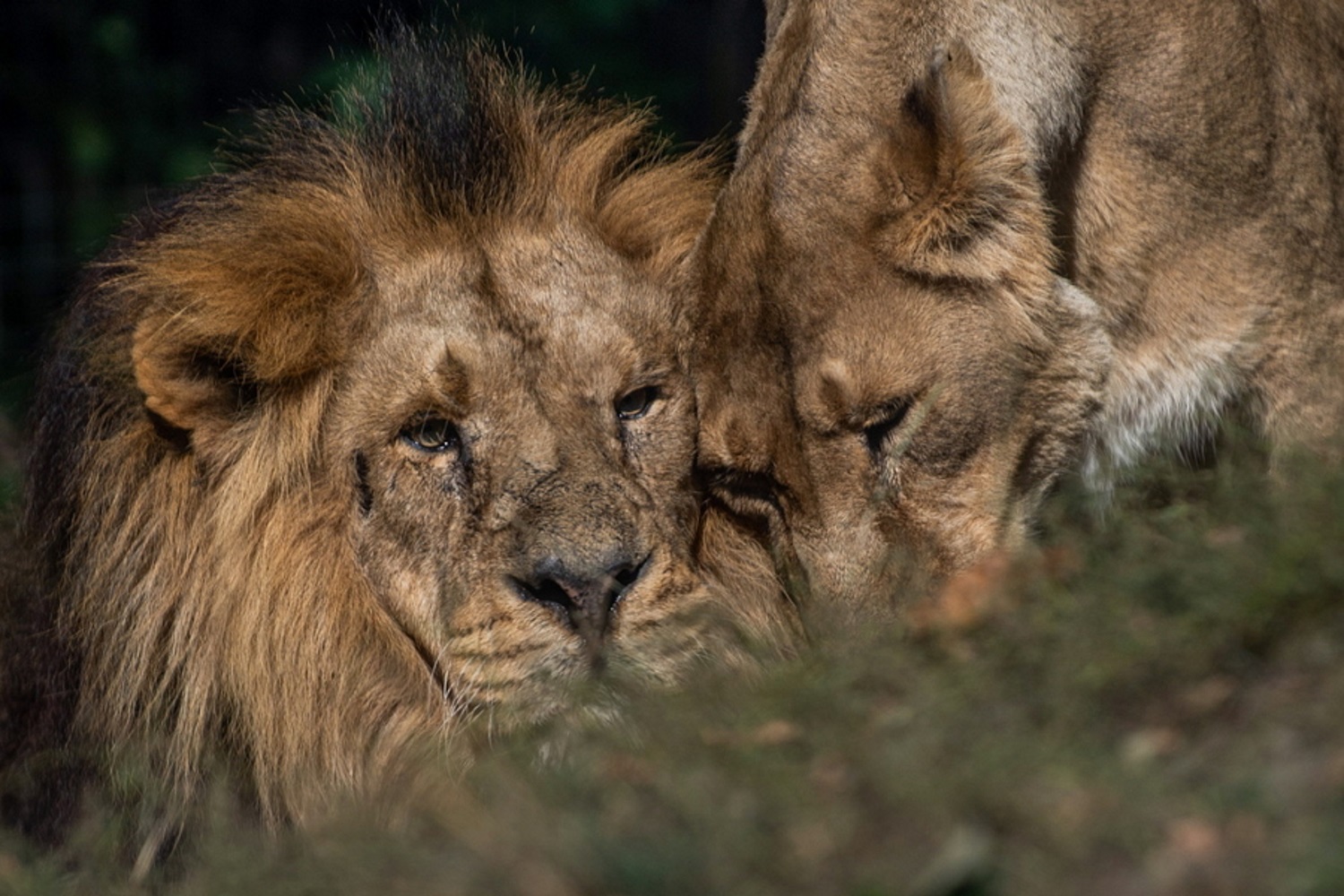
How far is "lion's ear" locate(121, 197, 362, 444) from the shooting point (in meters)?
2.64

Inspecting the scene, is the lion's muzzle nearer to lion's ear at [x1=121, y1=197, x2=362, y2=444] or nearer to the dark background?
lion's ear at [x1=121, y1=197, x2=362, y2=444]

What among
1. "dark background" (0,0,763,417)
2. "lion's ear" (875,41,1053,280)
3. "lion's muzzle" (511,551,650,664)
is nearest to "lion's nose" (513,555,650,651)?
"lion's muzzle" (511,551,650,664)

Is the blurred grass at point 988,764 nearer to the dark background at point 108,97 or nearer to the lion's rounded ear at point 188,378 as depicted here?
the lion's rounded ear at point 188,378

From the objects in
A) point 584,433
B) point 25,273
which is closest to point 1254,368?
point 584,433

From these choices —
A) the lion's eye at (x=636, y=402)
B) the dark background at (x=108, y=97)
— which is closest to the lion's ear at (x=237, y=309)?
the lion's eye at (x=636, y=402)

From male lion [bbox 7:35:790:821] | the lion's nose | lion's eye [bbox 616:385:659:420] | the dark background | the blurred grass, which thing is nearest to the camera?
the blurred grass

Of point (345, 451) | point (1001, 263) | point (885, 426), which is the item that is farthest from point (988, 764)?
point (345, 451)

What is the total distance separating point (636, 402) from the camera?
9.06 ft

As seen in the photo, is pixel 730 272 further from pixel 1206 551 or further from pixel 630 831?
pixel 630 831

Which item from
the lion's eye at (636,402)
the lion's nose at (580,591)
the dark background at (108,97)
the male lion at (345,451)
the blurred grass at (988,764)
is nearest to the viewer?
the blurred grass at (988,764)

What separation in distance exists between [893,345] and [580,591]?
62 centimetres

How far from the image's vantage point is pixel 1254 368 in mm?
2812

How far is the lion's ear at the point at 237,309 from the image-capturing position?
2.64 metres

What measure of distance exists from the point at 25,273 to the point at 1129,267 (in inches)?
156
